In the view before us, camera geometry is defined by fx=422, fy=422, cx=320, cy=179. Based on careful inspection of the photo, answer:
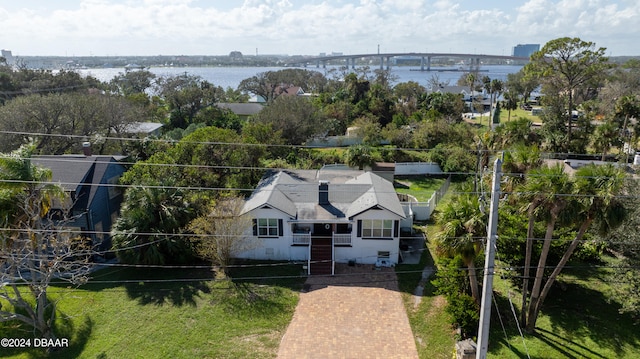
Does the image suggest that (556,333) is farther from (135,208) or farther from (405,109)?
(405,109)

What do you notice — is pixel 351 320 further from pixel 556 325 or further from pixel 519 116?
pixel 519 116

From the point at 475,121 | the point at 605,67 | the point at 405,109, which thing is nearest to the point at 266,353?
the point at 605,67

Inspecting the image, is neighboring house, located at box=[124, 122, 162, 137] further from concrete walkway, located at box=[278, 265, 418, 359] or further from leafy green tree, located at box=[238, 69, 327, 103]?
leafy green tree, located at box=[238, 69, 327, 103]

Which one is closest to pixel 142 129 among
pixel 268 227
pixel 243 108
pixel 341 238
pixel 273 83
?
pixel 243 108

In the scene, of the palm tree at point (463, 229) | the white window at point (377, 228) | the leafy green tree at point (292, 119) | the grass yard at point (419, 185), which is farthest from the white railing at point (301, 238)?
the leafy green tree at point (292, 119)

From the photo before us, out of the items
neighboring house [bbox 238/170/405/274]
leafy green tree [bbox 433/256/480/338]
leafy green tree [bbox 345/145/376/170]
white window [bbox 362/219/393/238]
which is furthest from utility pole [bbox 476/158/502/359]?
leafy green tree [bbox 345/145/376/170]
